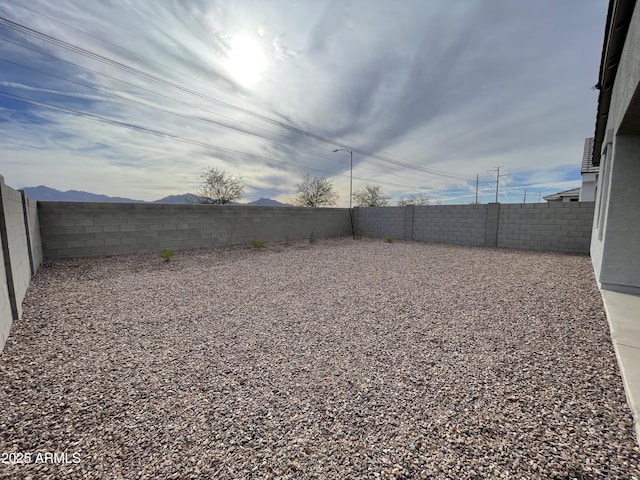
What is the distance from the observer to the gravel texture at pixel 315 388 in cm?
118

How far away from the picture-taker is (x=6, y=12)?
7.18m

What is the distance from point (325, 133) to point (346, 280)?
12.8 metres

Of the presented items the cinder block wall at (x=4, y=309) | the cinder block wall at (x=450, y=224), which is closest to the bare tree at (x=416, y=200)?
the cinder block wall at (x=450, y=224)

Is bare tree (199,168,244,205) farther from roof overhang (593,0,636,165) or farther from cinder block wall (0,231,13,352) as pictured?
roof overhang (593,0,636,165)

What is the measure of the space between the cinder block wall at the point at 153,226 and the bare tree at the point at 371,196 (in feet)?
50.2

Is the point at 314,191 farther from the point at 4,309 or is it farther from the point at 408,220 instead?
the point at 4,309

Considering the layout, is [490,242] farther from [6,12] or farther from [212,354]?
[6,12]

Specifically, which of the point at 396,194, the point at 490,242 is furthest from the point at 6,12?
the point at 396,194

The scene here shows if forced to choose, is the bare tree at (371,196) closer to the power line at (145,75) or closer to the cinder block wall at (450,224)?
the power line at (145,75)

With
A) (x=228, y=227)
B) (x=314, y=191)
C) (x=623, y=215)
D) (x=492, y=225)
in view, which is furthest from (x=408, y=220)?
(x=314, y=191)

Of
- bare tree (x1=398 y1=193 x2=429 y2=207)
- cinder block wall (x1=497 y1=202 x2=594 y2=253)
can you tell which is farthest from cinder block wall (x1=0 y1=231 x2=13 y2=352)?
bare tree (x1=398 y1=193 x2=429 y2=207)

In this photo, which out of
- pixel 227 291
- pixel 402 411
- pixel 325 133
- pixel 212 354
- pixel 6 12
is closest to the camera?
pixel 402 411

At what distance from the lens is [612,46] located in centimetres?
Result: 321

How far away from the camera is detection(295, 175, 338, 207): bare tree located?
69.1 feet
